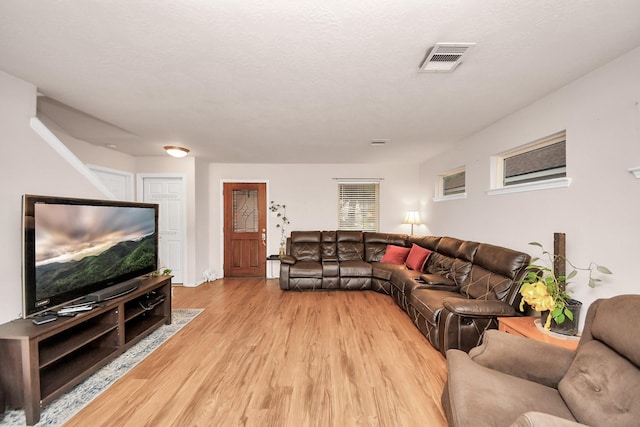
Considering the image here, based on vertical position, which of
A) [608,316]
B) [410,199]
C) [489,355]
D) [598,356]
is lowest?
[489,355]

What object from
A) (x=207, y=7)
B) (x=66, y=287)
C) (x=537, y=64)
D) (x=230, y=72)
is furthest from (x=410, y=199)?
(x=66, y=287)

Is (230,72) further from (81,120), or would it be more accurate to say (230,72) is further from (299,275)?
(299,275)

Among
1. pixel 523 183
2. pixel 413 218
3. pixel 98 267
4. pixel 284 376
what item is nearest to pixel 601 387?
pixel 284 376

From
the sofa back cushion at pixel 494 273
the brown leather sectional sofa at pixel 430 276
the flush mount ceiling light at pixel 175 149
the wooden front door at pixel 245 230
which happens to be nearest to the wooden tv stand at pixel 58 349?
the flush mount ceiling light at pixel 175 149

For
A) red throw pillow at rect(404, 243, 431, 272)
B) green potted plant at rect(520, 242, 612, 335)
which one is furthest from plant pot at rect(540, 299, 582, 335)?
red throw pillow at rect(404, 243, 431, 272)

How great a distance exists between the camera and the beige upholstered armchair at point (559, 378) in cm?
104

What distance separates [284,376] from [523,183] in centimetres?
300

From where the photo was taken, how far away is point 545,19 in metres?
1.31

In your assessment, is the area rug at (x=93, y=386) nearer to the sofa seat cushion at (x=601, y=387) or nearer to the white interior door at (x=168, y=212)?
the white interior door at (x=168, y=212)

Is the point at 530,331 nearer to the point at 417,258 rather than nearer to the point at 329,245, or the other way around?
the point at 417,258

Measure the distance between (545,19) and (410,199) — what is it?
4.17m

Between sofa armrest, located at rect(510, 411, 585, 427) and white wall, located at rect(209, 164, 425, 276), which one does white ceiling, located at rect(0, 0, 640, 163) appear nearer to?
sofa armrest, located at rect(510, 411, 585, 427)

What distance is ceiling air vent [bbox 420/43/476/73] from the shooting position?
1.50 m

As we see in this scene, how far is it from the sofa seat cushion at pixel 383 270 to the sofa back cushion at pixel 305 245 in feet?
3.75
